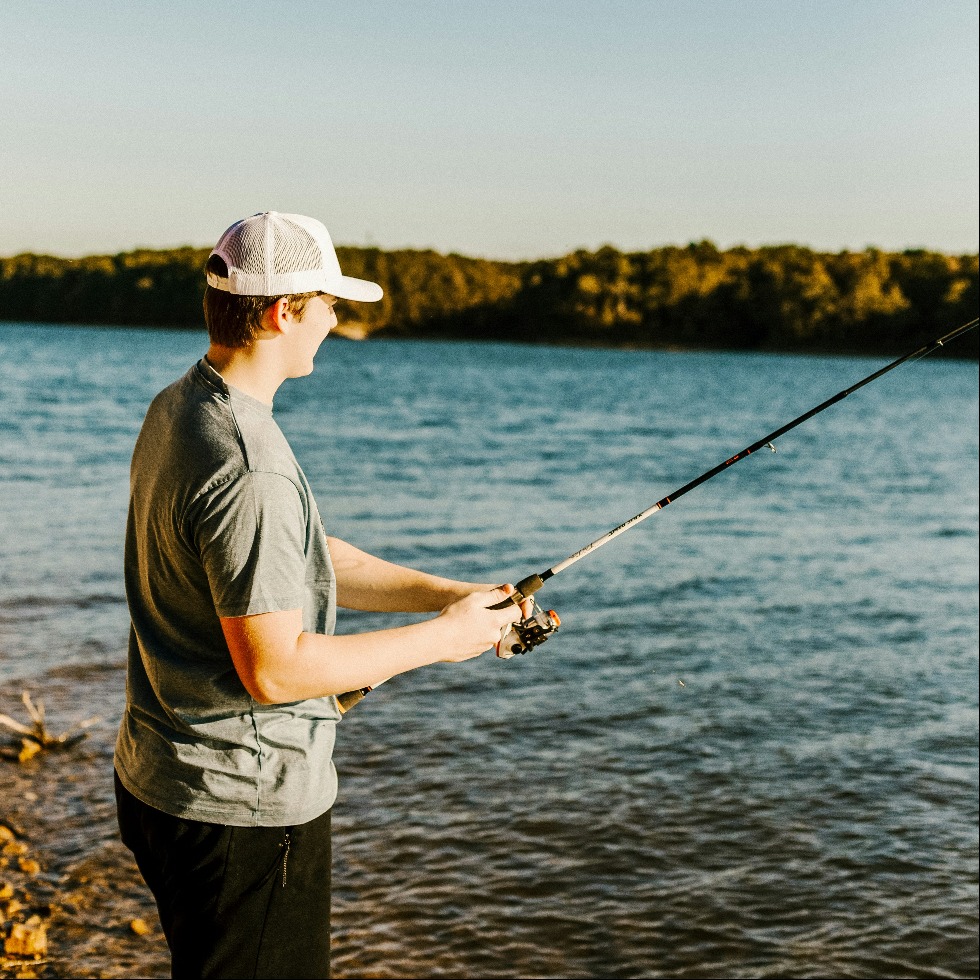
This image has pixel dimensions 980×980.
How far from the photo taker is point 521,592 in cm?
268

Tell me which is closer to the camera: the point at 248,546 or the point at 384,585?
the point at 248,546

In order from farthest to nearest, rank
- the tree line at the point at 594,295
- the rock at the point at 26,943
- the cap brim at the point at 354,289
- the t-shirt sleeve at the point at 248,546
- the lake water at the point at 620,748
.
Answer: the tree line at the point at 594,295 < the lake water at the point at 620,748 < the rock at the point at 26,943 < the cap brim at the point at 354,289 < the t-shirt sleeve at the point at 248,546

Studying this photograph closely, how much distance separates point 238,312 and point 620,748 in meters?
5.71

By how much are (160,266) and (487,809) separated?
97.7 metres

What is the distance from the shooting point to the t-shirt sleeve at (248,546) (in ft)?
6.15

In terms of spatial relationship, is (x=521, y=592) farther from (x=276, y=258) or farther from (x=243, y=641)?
(x=276, y=258)

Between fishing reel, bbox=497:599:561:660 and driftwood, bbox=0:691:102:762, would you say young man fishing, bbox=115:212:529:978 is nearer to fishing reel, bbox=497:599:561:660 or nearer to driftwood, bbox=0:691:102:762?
fishing reel, bbox=497:599:561:660

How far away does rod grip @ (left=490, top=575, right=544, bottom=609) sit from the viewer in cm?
252

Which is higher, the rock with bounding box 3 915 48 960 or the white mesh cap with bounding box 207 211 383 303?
the white mesh cap with bounding box 207 211 383 303

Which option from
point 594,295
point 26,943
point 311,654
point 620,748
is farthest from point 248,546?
point 594,295

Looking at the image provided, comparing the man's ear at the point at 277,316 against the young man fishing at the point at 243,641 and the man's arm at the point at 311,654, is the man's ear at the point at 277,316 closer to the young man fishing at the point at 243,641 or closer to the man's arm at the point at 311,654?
the young man fishing at the point at 243,641

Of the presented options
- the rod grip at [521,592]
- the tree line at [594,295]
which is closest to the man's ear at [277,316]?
the rod grip at [521,592]

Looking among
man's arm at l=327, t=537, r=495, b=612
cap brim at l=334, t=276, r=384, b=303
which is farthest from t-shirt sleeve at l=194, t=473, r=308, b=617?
man's arm at l=327, t=537, r=495, b=612

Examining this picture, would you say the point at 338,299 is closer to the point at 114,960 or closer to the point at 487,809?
the point at 114,960
